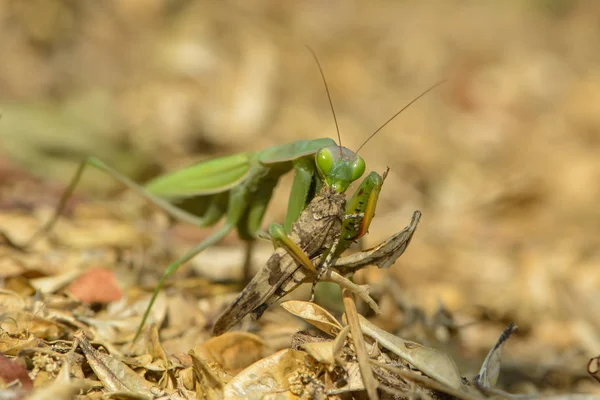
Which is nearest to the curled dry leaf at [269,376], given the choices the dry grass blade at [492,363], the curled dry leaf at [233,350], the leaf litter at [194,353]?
the leaf litter at [194,353]

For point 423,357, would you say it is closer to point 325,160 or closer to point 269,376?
point 269,376

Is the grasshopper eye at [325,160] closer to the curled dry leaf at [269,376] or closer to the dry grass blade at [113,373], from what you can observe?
the curled dry leaf at [269,376]

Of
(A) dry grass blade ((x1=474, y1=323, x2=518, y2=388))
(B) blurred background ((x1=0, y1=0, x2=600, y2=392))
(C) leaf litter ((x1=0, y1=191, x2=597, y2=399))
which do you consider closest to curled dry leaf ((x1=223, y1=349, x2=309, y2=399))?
(C) leaf litter ((x1=0, y1=191, x2=597, y2=399))

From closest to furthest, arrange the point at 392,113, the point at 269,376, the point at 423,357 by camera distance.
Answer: the point at 423,357 → the point at 269,376 → the point at 392,113

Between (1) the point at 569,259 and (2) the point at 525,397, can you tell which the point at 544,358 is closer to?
(1) the point at 569,259

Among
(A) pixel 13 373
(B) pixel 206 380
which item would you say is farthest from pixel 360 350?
(A) pixel 13 373

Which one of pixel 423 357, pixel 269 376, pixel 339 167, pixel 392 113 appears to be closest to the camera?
pixel 423 357

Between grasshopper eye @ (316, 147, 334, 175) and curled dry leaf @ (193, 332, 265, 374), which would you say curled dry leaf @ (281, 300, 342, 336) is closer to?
curled dry leaf @ (193, 332, 265, 374)
